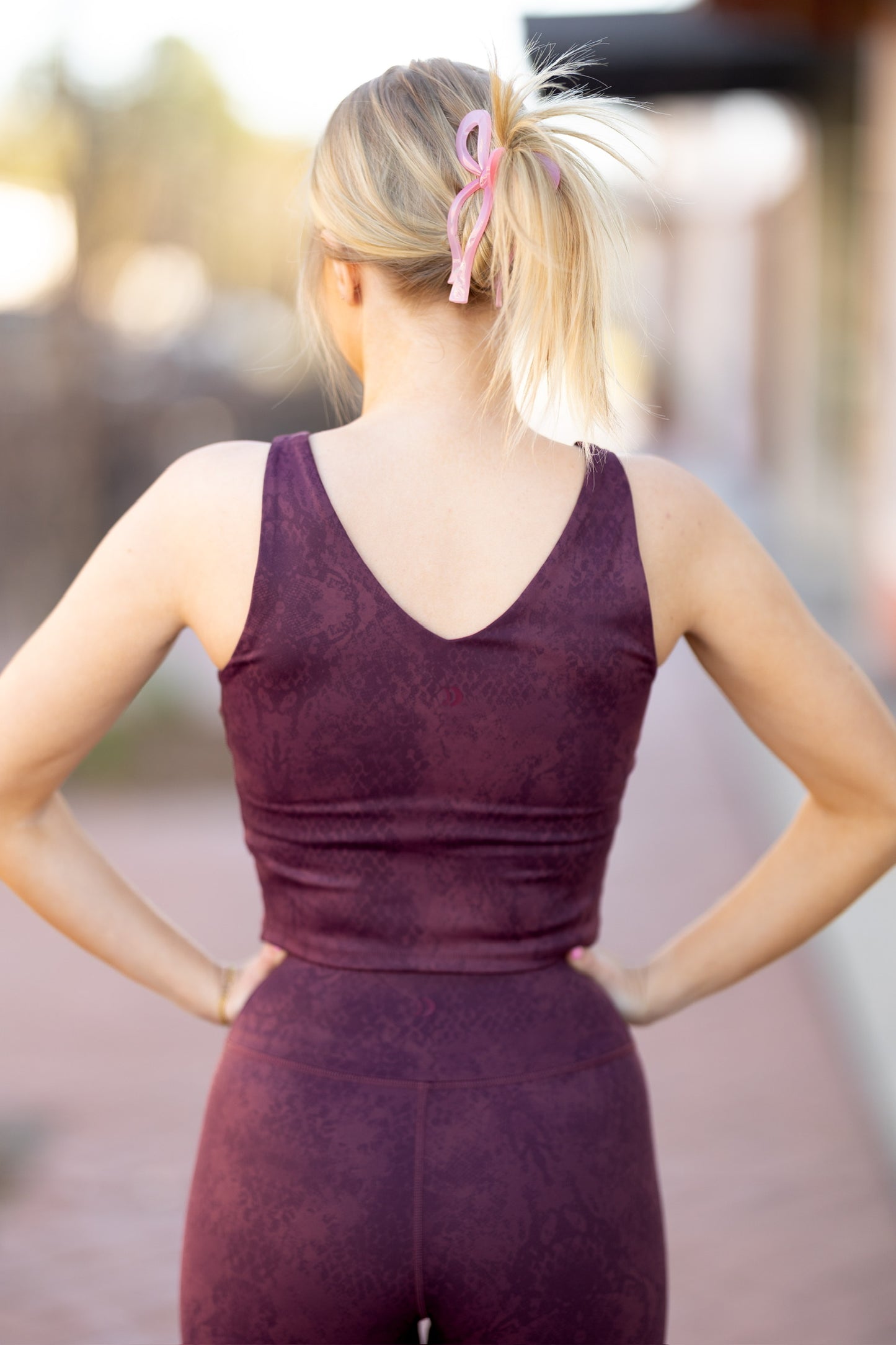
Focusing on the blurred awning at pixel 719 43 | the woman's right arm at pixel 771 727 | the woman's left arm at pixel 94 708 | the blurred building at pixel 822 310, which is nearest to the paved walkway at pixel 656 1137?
the blurred building at pixel 822 310

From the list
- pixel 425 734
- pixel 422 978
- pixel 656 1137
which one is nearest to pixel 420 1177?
pixel 422 978

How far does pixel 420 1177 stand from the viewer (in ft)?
4.65

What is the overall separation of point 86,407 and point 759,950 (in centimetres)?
814

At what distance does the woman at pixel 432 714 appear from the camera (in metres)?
1.42

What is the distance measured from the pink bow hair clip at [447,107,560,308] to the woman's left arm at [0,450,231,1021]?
32cm

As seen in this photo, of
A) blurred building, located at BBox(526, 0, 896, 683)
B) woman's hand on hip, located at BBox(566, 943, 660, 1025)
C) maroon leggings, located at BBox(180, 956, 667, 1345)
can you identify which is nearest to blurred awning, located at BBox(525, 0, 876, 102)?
blurred building, located at BBox(526, 0, 896, 683)

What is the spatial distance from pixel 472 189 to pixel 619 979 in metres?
0.91

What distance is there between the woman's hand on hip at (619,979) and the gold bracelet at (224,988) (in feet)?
1.53

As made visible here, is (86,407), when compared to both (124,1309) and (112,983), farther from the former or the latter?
(124,1309)

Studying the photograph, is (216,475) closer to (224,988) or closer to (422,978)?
(422,978)

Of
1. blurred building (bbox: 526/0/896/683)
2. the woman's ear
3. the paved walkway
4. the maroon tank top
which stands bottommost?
the paved walkway

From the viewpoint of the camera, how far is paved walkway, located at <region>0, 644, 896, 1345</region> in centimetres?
325

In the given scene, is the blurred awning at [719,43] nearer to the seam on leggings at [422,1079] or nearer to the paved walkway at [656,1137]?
the paved walkway at [656,1137]

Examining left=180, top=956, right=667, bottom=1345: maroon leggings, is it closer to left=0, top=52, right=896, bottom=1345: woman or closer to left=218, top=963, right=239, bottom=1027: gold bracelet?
Result: left=0, top=52, right=896, bottom=1345: woman
